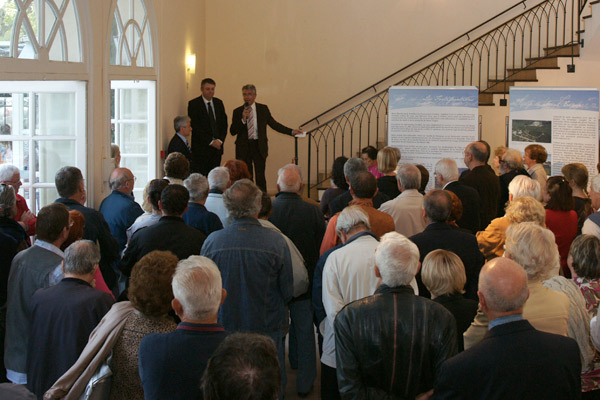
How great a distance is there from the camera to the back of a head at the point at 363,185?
453 centimetres

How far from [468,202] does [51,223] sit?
3.32m

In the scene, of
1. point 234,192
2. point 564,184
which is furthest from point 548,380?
point 564,184

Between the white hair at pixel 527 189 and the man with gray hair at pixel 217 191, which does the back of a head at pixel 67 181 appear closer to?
the man with gray hair at pixel 217 191

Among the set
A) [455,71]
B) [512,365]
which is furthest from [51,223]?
[455,71]

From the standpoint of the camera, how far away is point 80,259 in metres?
3.02

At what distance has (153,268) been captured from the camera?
2.70m

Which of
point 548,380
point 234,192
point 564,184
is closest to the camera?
point 548,380

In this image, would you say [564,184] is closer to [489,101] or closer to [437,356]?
[437,356]

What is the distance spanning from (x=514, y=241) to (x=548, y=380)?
93 cm

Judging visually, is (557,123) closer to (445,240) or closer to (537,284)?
(445,240)

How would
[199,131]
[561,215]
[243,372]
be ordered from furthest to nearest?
[199,131]
[561,215]
[243,372]

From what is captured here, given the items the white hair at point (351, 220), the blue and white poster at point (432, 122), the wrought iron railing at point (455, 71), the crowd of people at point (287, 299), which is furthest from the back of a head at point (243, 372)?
the wrought iron railing at point (455, 71)

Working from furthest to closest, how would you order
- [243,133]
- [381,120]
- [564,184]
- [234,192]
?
[381,120], [243,133], [564,184], [234,192]

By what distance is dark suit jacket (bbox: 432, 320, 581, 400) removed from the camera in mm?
2275
